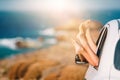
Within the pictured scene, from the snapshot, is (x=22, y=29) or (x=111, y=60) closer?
(x=111, y=60)

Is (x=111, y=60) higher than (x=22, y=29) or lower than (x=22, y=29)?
lower

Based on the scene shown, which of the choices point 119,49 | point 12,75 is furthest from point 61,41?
point 119,49

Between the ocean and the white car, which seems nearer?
the white car

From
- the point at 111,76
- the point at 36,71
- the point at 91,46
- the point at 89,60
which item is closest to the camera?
the point at 111,76

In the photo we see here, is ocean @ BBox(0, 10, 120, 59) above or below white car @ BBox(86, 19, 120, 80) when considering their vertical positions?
above

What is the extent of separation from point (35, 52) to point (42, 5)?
1.56m

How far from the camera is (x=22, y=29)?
17.0 metres

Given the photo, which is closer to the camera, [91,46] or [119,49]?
[119,49]

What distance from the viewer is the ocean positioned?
1681cm

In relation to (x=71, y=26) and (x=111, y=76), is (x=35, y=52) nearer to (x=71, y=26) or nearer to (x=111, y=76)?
(x=71, y=26)

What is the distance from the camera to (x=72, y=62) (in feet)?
55.0

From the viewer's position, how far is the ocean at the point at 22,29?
1681 cm

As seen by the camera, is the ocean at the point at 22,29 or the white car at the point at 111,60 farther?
the ocean at the point at 22,29

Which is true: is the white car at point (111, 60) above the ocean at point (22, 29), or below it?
below
